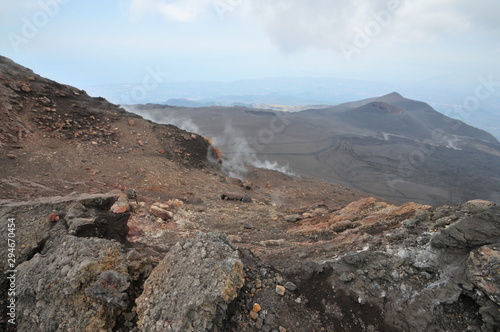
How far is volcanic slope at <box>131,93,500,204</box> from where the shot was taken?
113 feet

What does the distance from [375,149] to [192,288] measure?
51.0 meters

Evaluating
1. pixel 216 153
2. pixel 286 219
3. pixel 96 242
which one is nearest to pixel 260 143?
pixel 216 153

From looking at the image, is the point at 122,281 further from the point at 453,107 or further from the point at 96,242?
the point at 453,107

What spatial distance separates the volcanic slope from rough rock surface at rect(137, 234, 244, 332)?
30.7 metres

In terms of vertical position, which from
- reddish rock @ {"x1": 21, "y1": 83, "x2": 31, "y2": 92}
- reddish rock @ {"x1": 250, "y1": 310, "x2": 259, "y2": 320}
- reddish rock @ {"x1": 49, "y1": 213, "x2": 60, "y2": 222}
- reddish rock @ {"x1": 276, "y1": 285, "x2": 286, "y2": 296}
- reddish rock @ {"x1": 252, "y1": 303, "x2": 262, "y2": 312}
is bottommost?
reddish rock @ {"x1": 250, "y1": 310, "x2": 259, "y2": 320}

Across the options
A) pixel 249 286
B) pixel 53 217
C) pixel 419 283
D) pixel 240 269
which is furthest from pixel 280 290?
pixel 53 217

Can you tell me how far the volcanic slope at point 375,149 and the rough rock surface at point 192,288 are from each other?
30.7 metres

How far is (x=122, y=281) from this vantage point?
322 centimetres

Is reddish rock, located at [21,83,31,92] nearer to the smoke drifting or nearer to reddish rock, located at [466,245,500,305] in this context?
the smoke drifting

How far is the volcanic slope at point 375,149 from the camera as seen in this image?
3453cm

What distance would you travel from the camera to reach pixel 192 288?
2.92m

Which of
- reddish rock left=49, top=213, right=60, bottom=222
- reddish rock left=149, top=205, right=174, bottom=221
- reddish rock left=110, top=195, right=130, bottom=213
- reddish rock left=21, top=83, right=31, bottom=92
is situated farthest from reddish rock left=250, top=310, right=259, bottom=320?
reddish rock left=21, top=83, right=31, bottom=92

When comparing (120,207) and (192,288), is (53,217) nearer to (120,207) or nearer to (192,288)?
(120,207)

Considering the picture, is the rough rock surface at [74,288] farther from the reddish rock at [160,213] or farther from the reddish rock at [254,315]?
the reddish rock at [160,213]
